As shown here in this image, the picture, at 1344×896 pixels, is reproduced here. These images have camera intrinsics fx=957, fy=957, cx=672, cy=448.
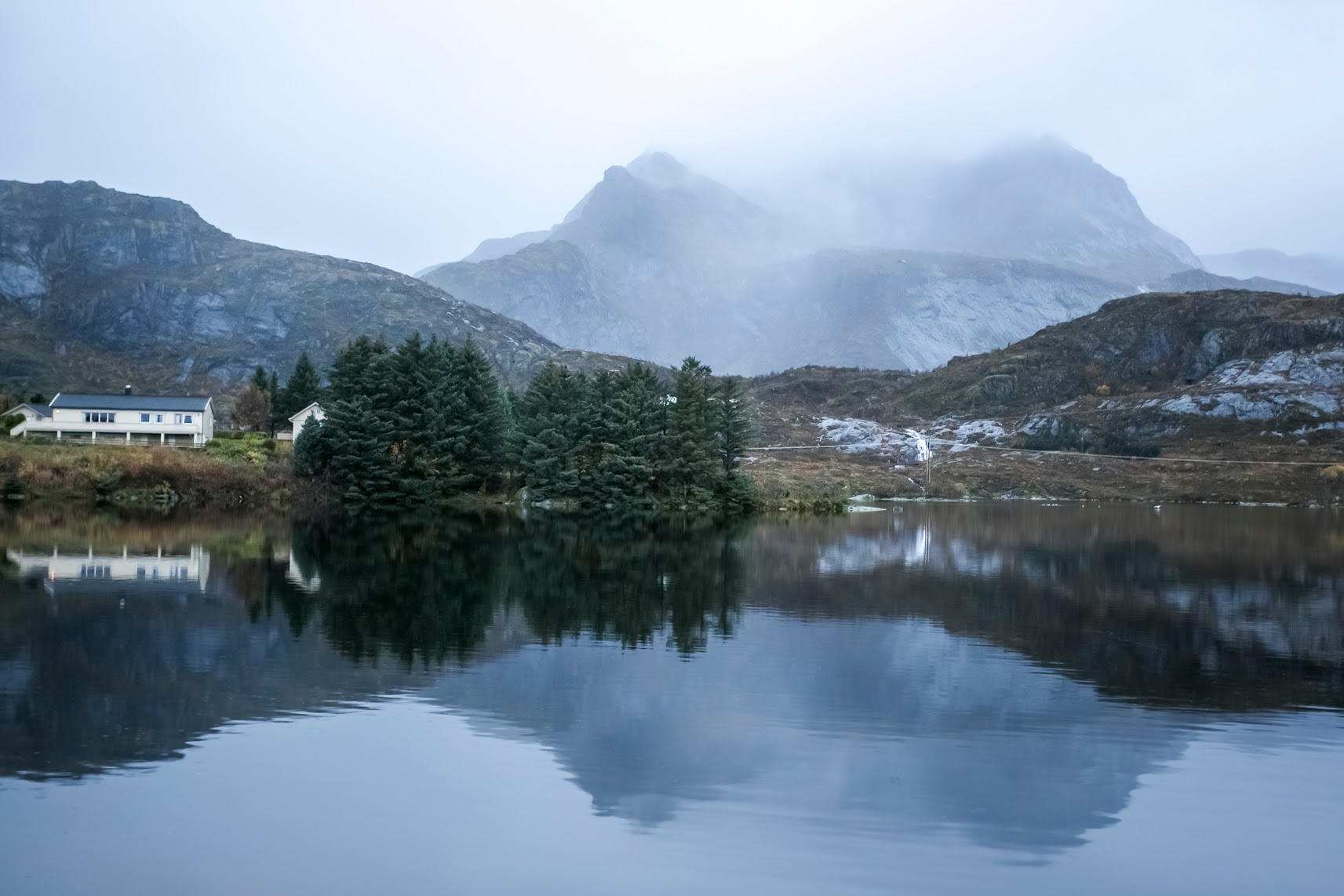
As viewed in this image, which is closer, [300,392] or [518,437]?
[518,437]

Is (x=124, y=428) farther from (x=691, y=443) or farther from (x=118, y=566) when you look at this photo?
(x=118, y=566)

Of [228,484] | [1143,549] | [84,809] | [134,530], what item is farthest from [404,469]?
[84,809]

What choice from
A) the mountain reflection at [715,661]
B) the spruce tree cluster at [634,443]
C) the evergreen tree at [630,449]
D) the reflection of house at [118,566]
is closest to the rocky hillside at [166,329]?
the spruce tree cluster at [634,443]

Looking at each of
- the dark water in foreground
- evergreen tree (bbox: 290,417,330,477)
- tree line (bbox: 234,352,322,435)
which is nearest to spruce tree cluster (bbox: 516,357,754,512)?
evergreen tree (bbox: 290,417,330,477)

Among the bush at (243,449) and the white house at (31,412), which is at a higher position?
the white house at (31,412)

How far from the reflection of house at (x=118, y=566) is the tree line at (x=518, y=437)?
95.1 ft

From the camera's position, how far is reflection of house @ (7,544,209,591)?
25.5m

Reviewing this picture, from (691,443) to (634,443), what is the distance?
382 centimetres

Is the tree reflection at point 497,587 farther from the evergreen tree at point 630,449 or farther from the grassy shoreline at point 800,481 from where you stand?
the evergreen tree at point 630,449

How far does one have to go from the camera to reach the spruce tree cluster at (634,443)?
6369 centimetres

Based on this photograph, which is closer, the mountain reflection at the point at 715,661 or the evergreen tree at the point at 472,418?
the mountain reflection at the point at 715,661

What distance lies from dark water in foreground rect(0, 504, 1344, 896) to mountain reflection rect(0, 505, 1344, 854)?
8 cm

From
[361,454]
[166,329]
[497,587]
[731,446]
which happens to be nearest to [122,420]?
[361,454]

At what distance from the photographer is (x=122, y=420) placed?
244ft
